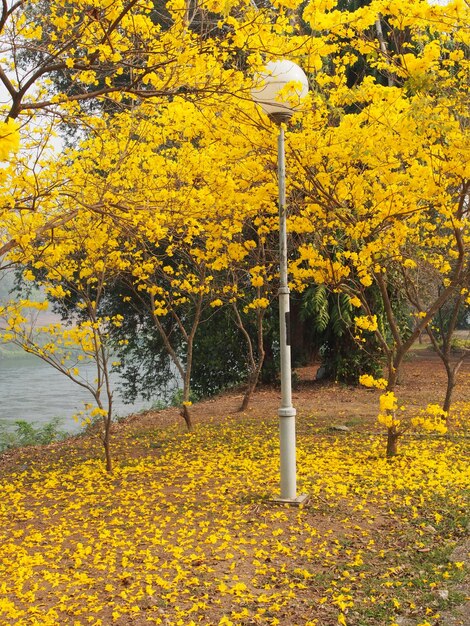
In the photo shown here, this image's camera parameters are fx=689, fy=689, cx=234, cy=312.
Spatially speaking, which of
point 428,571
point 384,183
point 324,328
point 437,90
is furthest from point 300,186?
point 324,328

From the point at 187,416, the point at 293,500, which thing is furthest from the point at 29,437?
the point at 293,500

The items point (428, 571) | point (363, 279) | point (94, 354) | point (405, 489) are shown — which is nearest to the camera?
point (428, 571)

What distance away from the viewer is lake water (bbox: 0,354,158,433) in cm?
1851

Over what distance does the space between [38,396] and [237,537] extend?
18.5 metres

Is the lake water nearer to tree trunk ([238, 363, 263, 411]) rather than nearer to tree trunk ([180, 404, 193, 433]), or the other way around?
tree trunk ([238, 363, 263, 411])

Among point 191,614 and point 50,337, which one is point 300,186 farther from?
point 191,614

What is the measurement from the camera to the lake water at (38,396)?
60.7ft

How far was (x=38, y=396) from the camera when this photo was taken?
22625 mm

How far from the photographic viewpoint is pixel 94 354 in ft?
24.3

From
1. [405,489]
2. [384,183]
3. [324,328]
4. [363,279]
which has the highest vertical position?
[384,183]

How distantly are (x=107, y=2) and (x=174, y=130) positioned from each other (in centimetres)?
440

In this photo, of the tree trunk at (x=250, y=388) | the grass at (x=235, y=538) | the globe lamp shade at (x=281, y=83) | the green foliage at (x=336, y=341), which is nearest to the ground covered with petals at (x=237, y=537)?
the grass at (x=235, y=538)

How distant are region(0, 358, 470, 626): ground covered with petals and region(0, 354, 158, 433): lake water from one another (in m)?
7.83

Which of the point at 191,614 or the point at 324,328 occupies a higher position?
the point at 324,328
